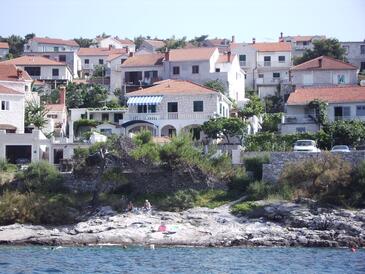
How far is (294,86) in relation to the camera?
8762 centimetres

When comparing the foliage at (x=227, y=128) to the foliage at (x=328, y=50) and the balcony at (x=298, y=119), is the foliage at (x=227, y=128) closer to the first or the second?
the balcony at (x=298, y=119)

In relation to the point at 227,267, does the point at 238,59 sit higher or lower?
higher

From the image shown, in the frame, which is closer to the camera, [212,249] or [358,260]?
[358,260]

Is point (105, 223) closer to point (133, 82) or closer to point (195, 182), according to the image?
point (195, 182)

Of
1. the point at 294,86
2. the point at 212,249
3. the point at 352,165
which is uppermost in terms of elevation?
the point at 294,86

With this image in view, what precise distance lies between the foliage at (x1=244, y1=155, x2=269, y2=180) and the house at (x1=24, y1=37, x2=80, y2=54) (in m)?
76.1

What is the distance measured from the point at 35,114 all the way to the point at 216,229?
30.6 m

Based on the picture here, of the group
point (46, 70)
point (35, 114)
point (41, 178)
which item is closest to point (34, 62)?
point (46, 70)

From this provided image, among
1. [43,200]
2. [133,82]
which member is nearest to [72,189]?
[43,200]

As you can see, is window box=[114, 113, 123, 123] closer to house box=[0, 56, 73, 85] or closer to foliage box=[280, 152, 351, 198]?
house box=[0, 56, 73, 85]

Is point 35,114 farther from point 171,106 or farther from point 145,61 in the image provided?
point 145,61

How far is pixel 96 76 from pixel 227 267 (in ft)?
247

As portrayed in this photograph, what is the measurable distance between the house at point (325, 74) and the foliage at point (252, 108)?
5454 millimetres

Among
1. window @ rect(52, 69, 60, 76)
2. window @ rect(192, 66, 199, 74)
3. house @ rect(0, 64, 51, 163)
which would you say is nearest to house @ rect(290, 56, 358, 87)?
window @ rect(192, 66, 199, 74)
